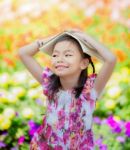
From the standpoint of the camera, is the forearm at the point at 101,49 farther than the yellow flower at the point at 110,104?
No

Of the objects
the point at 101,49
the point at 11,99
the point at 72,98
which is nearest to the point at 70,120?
the point at 72,98

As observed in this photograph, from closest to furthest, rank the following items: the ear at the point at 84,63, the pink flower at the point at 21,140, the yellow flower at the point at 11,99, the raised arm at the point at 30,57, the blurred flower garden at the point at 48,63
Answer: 1. the ear at the point at 84,63
2. the raised arm at the point at 30,57
3. the pink flower at the point at 21,140
4. the blurred flower garden at the point at 48,63
5. the yellow flower at the point at 11,99

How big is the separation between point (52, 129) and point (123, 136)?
3.81 feet

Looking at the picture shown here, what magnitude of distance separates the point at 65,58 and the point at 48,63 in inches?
102

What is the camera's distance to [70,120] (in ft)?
9.82

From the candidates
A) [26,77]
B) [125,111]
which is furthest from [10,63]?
[125,111]

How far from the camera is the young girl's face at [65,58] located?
2.90 meters

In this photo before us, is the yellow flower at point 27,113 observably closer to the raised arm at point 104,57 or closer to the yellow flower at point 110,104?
the yellow flower at point 110,104

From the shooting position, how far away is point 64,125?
2994 millimetres

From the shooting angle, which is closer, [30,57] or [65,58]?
[65,58]

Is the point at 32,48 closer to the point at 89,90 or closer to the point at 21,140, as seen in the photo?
the point at 89,90

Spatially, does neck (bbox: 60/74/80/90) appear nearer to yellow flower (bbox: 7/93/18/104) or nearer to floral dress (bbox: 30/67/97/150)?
floral dress (bbox: 30/67/97/150)

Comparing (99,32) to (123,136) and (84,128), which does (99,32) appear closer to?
(123,136)

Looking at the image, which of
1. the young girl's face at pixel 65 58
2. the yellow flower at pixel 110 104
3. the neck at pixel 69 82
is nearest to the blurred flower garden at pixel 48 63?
the yellow flower at pixel 110 104
